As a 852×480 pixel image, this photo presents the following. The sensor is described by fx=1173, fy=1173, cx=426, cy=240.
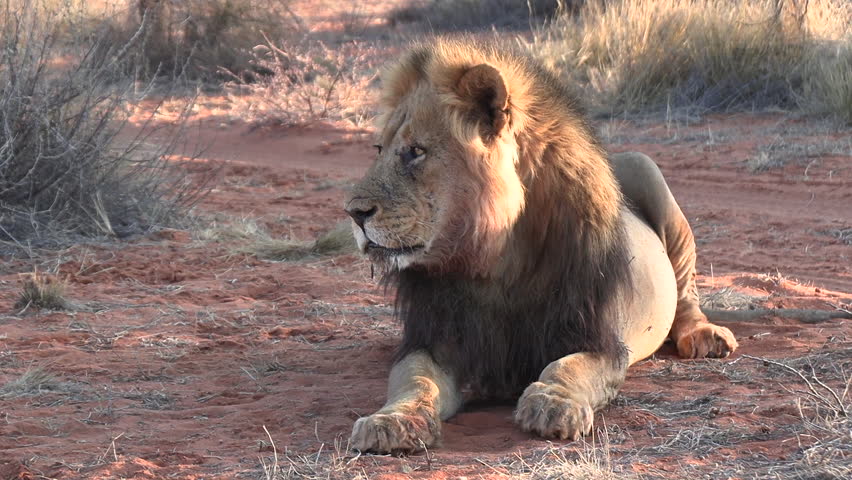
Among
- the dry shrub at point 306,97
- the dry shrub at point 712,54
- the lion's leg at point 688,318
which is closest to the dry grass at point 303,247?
the lion's leg at point 688,318

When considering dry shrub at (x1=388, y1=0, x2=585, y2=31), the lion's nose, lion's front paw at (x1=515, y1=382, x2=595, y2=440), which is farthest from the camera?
dry shrub at (x1=388, y1=0, x2=585, y2=31)

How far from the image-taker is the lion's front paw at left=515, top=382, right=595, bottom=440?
3.92 metres

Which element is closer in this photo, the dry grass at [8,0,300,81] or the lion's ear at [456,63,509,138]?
the lion's ear at [456,63,509,138]

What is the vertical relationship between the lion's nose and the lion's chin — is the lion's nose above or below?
above

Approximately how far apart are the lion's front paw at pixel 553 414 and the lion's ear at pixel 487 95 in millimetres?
947

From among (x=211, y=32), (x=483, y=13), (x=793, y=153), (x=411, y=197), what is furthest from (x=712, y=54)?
(x=411, y=197)

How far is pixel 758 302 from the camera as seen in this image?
6.67 m

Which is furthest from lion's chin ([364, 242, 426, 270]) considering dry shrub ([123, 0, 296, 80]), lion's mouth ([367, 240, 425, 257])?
dry shrub ([123, 0, 296, 80])

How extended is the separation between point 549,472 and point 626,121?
10493 millimetres

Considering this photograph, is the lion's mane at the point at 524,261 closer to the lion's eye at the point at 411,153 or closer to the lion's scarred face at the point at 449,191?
the lion's scarred face at the point at 449,191

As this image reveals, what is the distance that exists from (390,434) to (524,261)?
95 centimetres

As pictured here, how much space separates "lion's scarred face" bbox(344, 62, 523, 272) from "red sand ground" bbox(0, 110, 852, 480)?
2.18 ft

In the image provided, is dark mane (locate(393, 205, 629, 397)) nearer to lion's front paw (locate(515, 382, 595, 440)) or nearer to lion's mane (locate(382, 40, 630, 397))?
lion's mane (locate(382, 40, 630, 397))

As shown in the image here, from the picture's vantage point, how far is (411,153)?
14.0ft
